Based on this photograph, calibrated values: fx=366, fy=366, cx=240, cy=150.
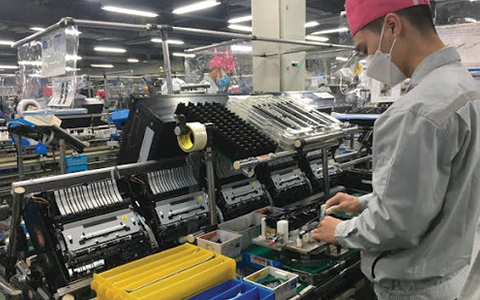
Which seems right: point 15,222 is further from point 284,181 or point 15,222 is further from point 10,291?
point 284,181

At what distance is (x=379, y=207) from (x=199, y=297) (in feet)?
2.47

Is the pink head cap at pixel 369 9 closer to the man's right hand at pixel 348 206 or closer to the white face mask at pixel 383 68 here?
the white face mask at pixel 383 68

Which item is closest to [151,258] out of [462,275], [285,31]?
[462,275]

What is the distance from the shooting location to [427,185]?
3.17 ft

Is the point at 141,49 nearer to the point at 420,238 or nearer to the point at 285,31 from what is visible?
the point at 285,31

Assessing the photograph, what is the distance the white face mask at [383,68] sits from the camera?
1.15 m

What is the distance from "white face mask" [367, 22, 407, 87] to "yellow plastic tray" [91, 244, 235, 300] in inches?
36.3

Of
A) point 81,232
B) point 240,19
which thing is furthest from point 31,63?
point 240,19

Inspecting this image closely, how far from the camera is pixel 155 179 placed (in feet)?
6.67

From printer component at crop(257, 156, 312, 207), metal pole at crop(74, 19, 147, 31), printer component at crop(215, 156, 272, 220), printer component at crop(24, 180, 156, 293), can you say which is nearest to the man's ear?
printer component at crop(215, 156, 272, 220)

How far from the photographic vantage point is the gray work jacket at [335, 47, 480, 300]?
962mm

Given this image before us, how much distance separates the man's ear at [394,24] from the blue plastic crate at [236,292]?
3.28 feet

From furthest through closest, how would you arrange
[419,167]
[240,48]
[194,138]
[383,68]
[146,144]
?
[240,48] → [146,144] → [194,138] → [383,68] → [419,167]

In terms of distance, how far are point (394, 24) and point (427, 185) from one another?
478 millimetres
